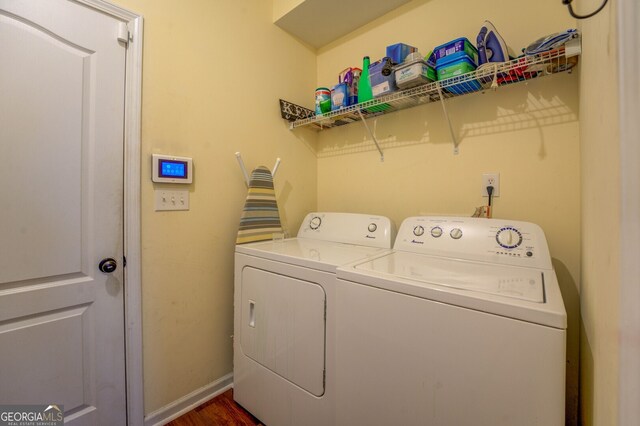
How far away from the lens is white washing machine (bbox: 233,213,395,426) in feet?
3.79

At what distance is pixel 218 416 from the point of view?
1.52m

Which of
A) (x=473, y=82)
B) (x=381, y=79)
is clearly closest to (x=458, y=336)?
(x=473, y=82)

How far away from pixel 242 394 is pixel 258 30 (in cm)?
235

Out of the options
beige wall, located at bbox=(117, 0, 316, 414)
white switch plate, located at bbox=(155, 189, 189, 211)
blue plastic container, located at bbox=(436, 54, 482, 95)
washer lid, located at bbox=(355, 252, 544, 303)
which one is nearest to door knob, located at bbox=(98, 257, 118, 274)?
beige wall, located at bbox=(117, 0, 316, 414)

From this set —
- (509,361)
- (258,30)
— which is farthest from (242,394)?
(258,30)

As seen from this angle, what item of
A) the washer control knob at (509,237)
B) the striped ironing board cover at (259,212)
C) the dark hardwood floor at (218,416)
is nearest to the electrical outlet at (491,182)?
the washer control knob at (509,237)

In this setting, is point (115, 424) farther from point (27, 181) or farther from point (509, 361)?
point (509, 361)

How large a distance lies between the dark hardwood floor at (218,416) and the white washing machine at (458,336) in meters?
0.75

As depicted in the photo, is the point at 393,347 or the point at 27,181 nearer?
the point at 393,347

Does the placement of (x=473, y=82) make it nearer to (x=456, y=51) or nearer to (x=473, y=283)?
(x=456, y=51)

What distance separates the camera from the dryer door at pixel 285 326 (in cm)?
117

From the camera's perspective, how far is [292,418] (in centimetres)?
129

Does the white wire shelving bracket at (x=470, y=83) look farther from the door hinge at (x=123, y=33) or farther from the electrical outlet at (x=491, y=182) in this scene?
the door hinge at (x=123, y=33)

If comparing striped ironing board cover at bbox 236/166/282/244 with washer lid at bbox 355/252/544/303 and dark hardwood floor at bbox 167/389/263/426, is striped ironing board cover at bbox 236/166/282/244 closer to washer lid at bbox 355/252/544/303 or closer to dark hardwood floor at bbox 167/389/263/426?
washer lid at bbox 355/252/544/303
